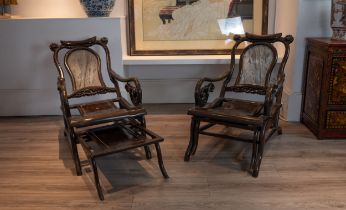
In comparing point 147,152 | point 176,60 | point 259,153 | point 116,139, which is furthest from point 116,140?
point 176,60

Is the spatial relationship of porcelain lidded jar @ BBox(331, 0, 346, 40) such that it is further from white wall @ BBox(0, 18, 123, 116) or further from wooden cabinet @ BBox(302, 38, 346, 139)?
white wall @ BBox(0, 18, 123, 116)

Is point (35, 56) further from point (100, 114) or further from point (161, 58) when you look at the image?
point (100, 114)

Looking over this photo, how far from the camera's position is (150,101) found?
4.34 m

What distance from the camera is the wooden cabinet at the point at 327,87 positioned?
2.96 m

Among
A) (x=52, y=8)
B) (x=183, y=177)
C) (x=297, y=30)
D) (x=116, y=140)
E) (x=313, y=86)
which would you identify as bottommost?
(x=183, y=177)

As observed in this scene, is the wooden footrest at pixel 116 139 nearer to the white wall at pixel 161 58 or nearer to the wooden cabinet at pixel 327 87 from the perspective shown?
the white wall at pixel 161 58

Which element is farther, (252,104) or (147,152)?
(252,104)

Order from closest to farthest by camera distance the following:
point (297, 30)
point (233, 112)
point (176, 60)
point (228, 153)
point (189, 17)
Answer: point (233, 112) < point (228, 153) < point (297, 30) < point (176, 60) < point (189, 17)

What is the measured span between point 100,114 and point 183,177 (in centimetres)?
78

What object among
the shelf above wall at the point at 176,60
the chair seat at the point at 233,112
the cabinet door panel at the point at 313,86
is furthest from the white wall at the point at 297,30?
the chair seat at the point at 233,112

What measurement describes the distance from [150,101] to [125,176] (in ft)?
6.16

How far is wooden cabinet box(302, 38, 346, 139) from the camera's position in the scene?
296 centimetres

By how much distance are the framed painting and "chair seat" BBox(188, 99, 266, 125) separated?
112cm

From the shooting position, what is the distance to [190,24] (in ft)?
12.8
